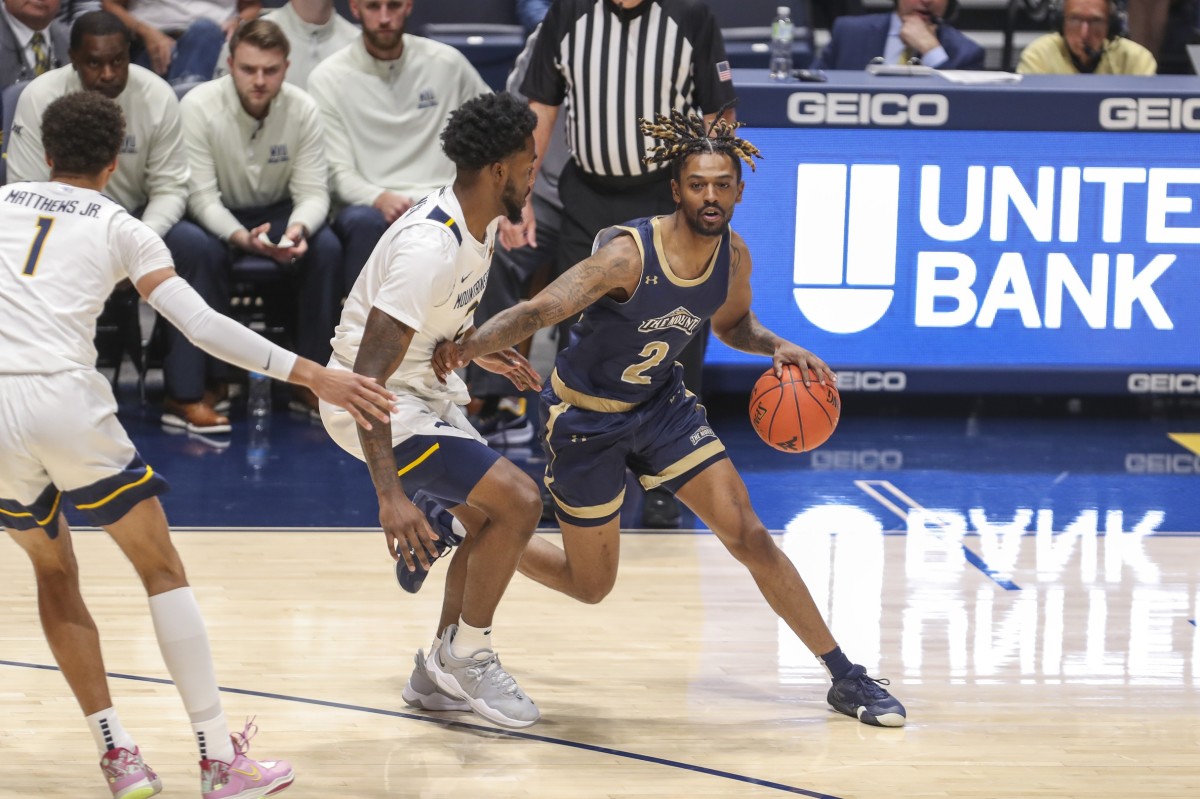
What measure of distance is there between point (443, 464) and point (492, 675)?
2.00 ft

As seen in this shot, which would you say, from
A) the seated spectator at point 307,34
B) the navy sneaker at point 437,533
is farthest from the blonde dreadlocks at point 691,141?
the seated spectator at point 307,34

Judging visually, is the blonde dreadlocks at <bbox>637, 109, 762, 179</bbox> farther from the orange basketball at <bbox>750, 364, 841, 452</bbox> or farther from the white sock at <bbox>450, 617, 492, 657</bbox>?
the white sock at <bbox>450, 617, 492, 657</bbox>

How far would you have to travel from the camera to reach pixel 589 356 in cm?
485

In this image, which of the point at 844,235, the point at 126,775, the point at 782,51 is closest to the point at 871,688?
the point at 126,775

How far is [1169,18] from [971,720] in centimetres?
643

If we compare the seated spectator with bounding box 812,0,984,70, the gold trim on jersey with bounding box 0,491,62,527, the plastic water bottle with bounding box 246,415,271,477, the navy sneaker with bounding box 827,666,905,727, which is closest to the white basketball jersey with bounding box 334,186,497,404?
the gold trim on jersey with bounding box 0,491,62,527

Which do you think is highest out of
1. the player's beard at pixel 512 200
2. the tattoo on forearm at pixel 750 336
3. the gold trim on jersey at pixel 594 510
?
the player's beard at pixel 512 200

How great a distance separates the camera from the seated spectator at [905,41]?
9125 mm

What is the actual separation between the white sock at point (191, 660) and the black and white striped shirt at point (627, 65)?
3.57m

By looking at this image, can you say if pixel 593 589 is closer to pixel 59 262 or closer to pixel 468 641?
pixel 468 641

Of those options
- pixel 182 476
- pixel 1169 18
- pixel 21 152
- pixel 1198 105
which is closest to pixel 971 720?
pixel 182 476

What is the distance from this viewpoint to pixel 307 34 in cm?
897

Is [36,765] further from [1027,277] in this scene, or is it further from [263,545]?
[1027,277]

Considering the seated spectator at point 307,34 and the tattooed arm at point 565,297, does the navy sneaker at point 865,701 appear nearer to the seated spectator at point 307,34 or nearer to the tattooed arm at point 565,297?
the tattooed arm at point 565,297
